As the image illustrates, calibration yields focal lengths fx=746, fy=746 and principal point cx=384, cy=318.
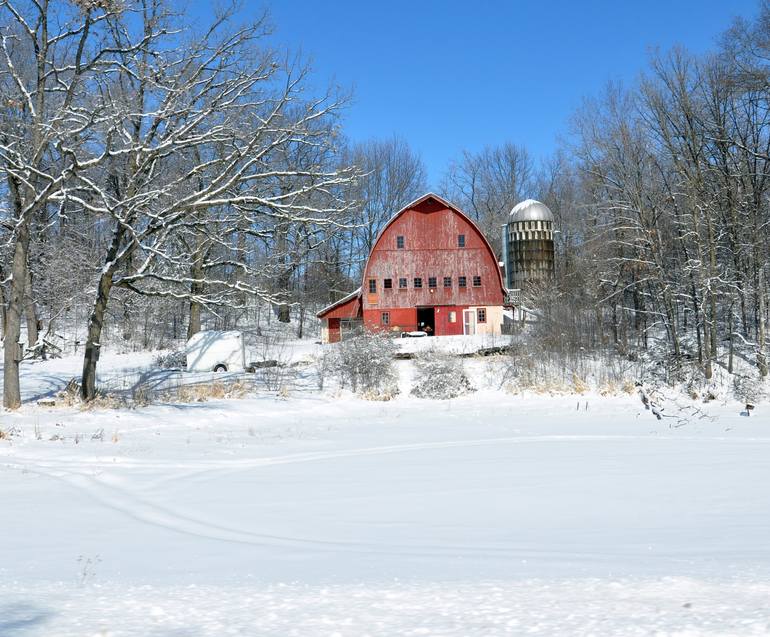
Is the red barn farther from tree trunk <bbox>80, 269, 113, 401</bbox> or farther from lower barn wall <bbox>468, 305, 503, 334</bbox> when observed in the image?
tree trunk <bbox>80, 269, 113, 401</bbox>

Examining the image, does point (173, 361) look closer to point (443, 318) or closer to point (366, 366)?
point (366, 366)

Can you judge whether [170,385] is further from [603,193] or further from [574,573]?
[603,193]

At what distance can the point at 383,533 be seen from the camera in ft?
20.7

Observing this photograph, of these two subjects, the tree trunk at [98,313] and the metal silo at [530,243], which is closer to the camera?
the tree trunk at [98,313]

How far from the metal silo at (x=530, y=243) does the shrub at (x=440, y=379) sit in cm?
3044

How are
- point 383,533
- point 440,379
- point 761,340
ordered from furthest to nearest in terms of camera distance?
point 761,340 → point 440,379 → point 383,533

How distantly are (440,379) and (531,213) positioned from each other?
3346cm

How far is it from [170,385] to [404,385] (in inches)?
299

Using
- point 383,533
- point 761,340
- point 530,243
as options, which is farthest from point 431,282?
point 383,533

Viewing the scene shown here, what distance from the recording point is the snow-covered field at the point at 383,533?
3.78m

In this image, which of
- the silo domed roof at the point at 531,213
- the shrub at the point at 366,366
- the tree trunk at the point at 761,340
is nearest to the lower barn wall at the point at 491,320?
the silo domed roof at the point at 531,213

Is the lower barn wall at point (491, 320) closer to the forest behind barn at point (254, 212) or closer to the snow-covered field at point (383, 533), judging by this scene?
the forest behind barn at point (254, 212)

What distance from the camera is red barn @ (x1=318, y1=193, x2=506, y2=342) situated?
43469 mm

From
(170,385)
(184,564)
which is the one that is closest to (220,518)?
(184,564)
